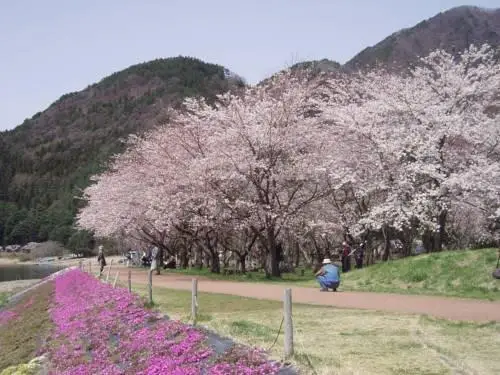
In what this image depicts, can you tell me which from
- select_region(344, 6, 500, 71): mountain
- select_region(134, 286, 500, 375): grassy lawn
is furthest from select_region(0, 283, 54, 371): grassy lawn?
select_region(344, 6, 500, 71): mountain

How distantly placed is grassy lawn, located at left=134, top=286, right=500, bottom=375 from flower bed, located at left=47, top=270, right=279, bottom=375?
0.69m

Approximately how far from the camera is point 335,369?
27.5 feet

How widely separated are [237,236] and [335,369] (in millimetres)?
35616

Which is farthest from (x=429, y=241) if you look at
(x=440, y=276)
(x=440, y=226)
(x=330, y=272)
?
(x=330, y=272)

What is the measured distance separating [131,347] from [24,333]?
10648 mm

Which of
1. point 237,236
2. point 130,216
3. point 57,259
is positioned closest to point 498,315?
point 237,236

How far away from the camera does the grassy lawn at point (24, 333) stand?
17531 millimetres

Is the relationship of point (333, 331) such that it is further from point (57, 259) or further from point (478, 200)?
point (57, 259)

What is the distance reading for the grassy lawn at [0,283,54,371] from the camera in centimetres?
1753

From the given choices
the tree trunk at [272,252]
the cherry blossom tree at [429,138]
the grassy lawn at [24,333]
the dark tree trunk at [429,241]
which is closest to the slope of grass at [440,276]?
the cherry blossom tree at [429,138]

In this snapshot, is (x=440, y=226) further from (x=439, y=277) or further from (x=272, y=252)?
(x=272, y=252)

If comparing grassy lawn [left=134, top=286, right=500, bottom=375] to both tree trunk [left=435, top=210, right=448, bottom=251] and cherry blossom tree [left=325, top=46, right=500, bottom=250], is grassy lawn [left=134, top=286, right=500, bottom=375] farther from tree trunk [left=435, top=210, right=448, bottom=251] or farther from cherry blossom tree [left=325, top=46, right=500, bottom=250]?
tree trunk [left=435, top=210, right=448, bottom=251]

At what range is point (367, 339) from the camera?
11.0 metres

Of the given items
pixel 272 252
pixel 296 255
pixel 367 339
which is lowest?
pixel 367 339
